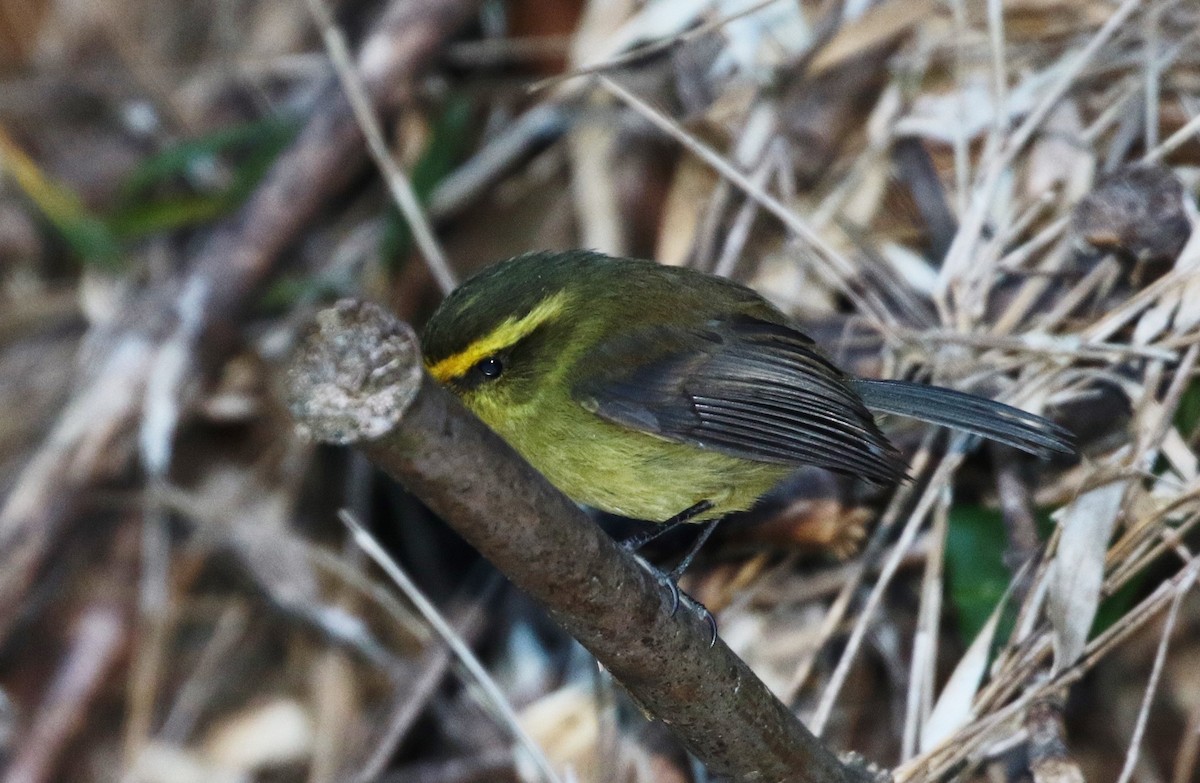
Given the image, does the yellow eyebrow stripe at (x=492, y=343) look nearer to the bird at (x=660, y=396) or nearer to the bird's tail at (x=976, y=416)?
the bird at (x=660, y=396)

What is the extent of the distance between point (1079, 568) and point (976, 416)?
37cm

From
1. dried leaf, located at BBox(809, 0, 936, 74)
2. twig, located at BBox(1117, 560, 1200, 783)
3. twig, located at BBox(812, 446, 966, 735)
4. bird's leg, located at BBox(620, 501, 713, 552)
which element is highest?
dried leaf, located at BBox(809, 0, 936, 74)

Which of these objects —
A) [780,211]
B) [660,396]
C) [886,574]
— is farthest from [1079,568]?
[780,211]

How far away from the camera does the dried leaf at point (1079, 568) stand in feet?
8.58

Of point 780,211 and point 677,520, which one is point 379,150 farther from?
point 677,520

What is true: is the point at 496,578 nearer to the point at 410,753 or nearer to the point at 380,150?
the point at 410,753

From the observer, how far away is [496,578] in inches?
Result: 147

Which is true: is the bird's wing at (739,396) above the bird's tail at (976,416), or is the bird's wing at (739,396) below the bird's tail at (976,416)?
above

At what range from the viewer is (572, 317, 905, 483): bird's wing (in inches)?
109

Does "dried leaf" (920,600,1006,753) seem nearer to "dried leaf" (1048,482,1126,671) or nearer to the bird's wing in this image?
"dried leaf" (1048,482,1126,671)

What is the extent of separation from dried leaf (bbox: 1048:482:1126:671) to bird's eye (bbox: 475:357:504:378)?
47.8 inches

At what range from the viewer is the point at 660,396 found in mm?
2850

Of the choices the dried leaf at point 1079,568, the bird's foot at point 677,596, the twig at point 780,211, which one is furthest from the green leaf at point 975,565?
the bird's foot at point 677,596

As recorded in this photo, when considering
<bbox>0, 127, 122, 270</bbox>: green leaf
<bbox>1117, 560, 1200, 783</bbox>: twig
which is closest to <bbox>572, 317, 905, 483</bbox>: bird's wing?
<bbox>1117, 560, 1200, 783</bbox>: twig
